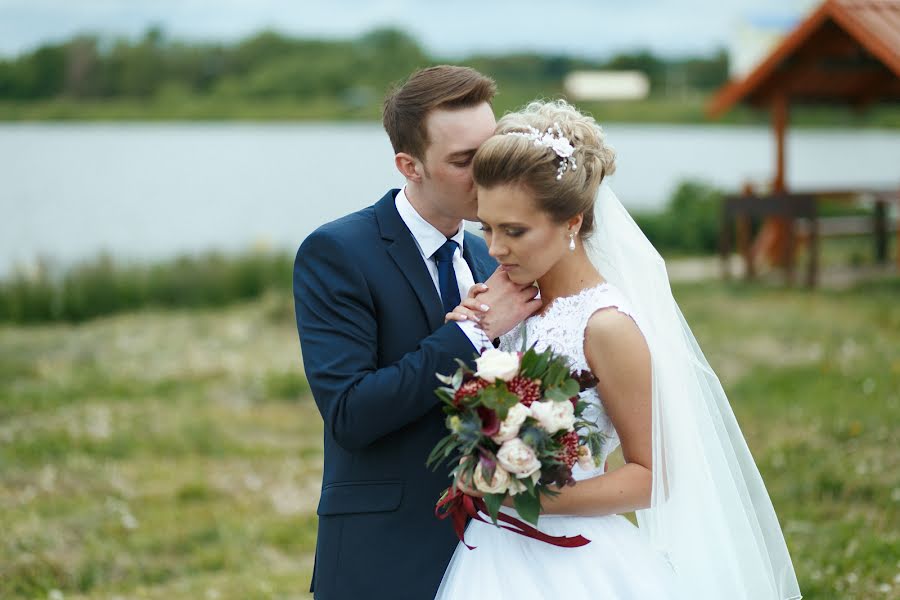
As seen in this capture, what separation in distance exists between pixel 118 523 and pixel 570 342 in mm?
5041

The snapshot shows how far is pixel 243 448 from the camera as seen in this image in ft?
29.0

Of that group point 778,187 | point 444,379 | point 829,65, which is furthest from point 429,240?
point 829,65

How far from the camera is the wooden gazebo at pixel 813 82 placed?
1407cm

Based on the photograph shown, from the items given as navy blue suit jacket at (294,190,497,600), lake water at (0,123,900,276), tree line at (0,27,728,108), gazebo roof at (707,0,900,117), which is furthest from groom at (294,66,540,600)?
tree line at (0,27,728,108)

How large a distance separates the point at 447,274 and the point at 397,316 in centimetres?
25

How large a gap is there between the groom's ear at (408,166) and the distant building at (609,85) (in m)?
50.7

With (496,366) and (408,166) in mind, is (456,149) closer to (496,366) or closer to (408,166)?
(408,166)

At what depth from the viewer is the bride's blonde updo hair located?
2.84 metres

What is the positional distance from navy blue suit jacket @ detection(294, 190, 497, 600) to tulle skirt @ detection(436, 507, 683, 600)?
92 millimetres

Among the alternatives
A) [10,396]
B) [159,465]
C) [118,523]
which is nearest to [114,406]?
[10,396]

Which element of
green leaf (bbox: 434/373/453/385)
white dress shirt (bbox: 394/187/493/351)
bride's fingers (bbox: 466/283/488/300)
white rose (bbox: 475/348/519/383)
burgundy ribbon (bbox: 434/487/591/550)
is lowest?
burgundy ribbon (bbox: 434/487/591/550)

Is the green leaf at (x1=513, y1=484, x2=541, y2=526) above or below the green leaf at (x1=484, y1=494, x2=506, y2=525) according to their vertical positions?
below

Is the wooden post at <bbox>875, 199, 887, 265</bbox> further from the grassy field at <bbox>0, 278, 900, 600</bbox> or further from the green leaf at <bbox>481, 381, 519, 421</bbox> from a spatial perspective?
the green leaf at <bbox>481, 381, 519, 421</bbox>

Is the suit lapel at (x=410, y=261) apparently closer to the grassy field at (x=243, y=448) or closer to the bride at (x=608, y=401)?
the bride at (x=608, y=401)
